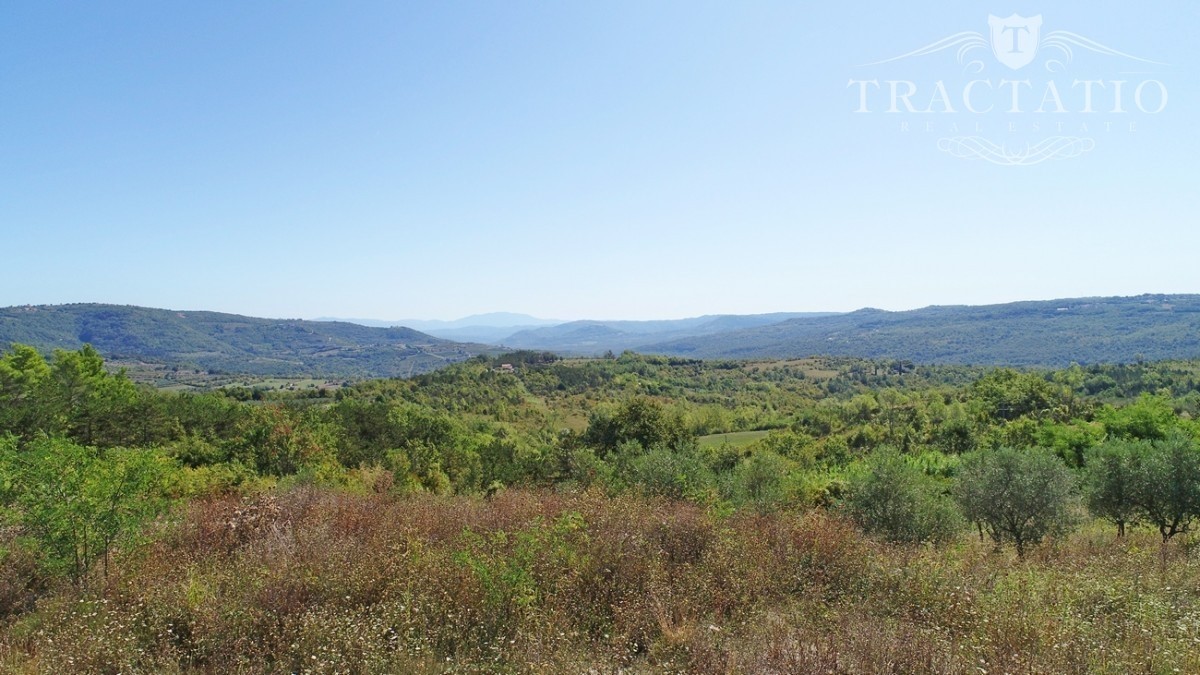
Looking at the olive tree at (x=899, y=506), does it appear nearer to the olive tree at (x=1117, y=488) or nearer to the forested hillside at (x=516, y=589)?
the forested hillside at (x=516, y=589)

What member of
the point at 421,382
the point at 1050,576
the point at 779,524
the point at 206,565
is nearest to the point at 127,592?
the point at 206,565

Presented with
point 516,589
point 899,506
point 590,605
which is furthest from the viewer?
point 899,506

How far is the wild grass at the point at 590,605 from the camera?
4754 millimetres

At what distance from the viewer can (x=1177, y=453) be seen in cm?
1594

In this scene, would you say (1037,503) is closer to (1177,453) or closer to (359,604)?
(1177,453)

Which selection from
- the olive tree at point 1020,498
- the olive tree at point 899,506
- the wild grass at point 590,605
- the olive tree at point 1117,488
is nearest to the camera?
the wild grass at point 590,605

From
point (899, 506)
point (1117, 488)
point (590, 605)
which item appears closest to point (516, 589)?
point (590, 605)

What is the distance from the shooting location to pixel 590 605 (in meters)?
5.88

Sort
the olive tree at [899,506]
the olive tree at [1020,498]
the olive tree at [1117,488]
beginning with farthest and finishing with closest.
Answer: the olive tree at [1117,488], the olive tree at [1020,498], the olive tree at [899,506]

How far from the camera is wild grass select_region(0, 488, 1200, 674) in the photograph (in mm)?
4754

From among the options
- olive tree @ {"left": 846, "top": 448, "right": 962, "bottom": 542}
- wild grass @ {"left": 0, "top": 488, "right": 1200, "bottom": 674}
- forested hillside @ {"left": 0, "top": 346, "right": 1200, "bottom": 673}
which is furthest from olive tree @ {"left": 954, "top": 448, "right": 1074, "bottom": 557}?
wild grass @ {"left": 0, "top": 488, "right": 1200, "bottom": 674}

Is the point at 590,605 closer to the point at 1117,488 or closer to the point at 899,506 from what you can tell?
the point at 899,506

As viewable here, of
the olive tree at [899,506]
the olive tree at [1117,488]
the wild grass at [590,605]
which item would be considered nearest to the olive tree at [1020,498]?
the olive tree at [899,506]

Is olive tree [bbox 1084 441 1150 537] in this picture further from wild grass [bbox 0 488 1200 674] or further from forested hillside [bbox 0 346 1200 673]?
wild grass [bbox 0 488 1200 674]
